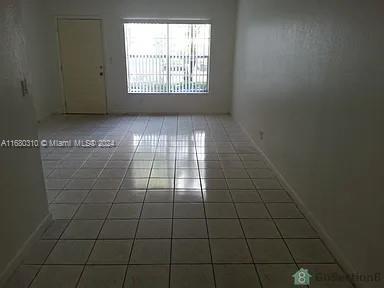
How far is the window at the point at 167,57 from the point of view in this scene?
6.69 meters

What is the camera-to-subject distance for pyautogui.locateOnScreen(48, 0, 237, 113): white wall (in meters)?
6.39

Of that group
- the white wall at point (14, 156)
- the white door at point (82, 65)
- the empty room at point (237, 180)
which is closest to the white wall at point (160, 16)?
the white door at point (82, 65)

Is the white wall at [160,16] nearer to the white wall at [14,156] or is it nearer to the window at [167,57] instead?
the window at [167,57]

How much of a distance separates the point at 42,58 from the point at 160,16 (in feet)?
8.26

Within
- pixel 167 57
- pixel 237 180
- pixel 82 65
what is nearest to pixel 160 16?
pixel 167 57

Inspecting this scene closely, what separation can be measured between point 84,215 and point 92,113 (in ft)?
15.0

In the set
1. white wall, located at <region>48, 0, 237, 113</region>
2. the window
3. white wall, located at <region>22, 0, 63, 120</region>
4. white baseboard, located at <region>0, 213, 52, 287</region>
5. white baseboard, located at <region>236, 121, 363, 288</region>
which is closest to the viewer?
white baseboard, located at <region>0, 213, 52, 287</region>

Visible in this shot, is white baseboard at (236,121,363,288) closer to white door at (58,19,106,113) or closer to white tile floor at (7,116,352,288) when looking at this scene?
white tile floor at (7,116,352,288)

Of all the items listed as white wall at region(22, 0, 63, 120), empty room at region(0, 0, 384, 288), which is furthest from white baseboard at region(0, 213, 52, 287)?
white wall at region(22, 0, 63, 120)

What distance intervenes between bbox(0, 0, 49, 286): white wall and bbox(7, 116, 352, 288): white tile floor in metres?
0.18

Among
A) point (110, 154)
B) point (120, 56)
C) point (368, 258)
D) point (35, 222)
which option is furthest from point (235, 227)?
point (120, 56)

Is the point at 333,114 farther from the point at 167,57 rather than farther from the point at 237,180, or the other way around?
the point at 167,57

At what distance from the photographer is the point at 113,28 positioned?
6.51 metres

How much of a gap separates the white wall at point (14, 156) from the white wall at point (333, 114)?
2.16 meters
